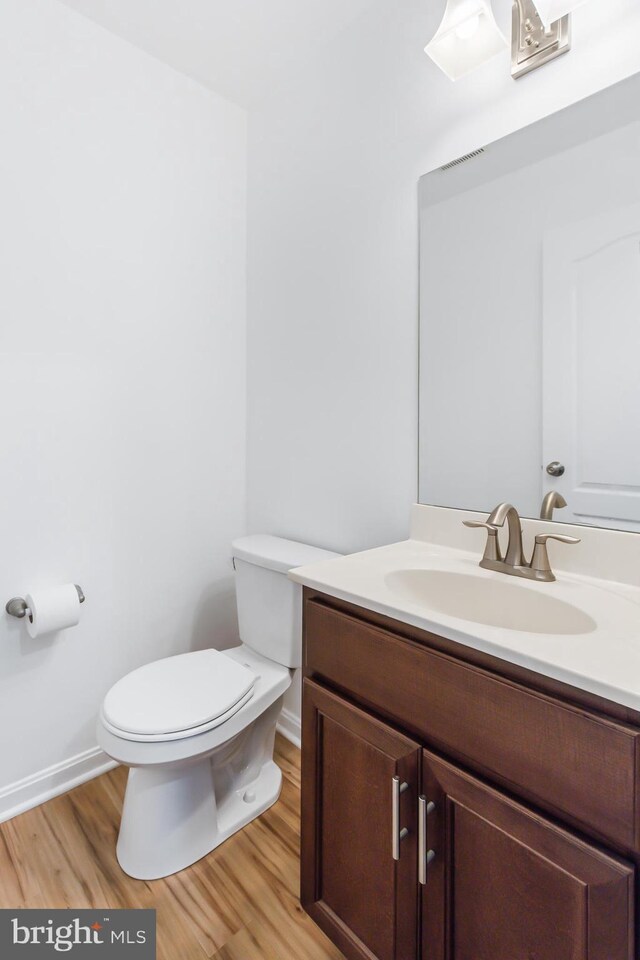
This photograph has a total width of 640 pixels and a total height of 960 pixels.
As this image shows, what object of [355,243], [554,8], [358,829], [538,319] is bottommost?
[358,829]

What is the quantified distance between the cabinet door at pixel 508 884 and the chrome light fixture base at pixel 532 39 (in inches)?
58.6

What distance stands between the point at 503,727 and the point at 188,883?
1058mm

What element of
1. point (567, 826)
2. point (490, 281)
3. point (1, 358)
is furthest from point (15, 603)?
point (490, 281)

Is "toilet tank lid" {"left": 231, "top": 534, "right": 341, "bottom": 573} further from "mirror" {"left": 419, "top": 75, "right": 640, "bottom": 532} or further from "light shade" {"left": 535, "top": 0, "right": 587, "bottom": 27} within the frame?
"light shade" {"left": 535, "top": 0, "right": 587, "bottom": 27}

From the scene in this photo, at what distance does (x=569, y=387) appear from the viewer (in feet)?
3.64

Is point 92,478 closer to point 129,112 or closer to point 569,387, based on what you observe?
point 129,112

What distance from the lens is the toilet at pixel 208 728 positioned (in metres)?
1.21

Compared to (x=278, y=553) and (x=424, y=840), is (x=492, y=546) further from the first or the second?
(x=278, y=553)

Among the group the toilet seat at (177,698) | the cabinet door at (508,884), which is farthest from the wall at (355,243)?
the cabinet door at (508,884)

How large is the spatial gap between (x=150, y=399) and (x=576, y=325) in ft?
4.47

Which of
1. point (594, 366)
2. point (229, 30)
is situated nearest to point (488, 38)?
point (594, 366)

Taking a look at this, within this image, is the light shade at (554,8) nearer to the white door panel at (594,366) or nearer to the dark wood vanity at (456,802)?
the white door panel at (594,366)

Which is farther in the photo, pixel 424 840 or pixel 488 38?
pixel 488 38

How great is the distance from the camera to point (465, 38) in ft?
3.76
